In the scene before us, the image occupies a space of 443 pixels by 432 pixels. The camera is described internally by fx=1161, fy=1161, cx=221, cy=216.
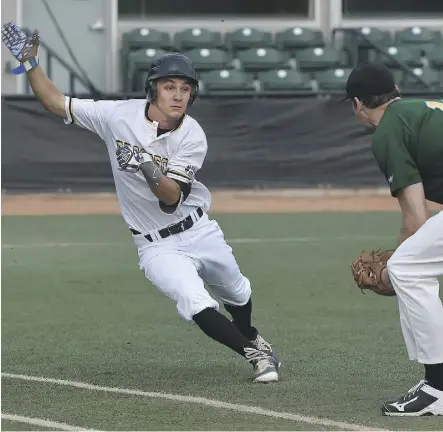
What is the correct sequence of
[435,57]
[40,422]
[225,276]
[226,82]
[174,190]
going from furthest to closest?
[435,57]
[226,82]
[225,276]
[174,190]
[40,422]

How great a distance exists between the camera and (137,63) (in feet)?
65.9

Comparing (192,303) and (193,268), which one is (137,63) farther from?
(192,303)

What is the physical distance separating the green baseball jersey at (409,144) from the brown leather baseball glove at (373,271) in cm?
56

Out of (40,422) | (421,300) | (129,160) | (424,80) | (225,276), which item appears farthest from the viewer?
(424,80)

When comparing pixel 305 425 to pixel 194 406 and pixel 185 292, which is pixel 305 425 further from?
pixel 185 292

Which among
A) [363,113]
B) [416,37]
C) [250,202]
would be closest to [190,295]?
[363,113]

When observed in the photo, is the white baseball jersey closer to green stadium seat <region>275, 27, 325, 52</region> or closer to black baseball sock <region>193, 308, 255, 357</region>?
black baseball sock <region>193, 308, 255, 357</region>

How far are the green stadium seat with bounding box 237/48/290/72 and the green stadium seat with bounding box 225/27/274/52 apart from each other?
17.8 inches

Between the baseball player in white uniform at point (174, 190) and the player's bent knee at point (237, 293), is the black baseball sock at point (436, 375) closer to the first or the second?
the baseball player in white uniform at point (174, 190)

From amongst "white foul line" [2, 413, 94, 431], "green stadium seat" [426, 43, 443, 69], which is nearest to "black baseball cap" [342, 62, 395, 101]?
"white foul line" [2, 413, 94, 431]

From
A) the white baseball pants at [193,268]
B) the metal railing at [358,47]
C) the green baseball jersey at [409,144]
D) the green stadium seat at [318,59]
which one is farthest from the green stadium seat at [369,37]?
the green baseball jersey at [409,144]

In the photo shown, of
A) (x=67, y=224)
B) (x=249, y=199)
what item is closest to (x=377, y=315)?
(x=67, y=224)

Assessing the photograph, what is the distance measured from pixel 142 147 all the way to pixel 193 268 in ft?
2.40

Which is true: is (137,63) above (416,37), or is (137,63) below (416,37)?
below
